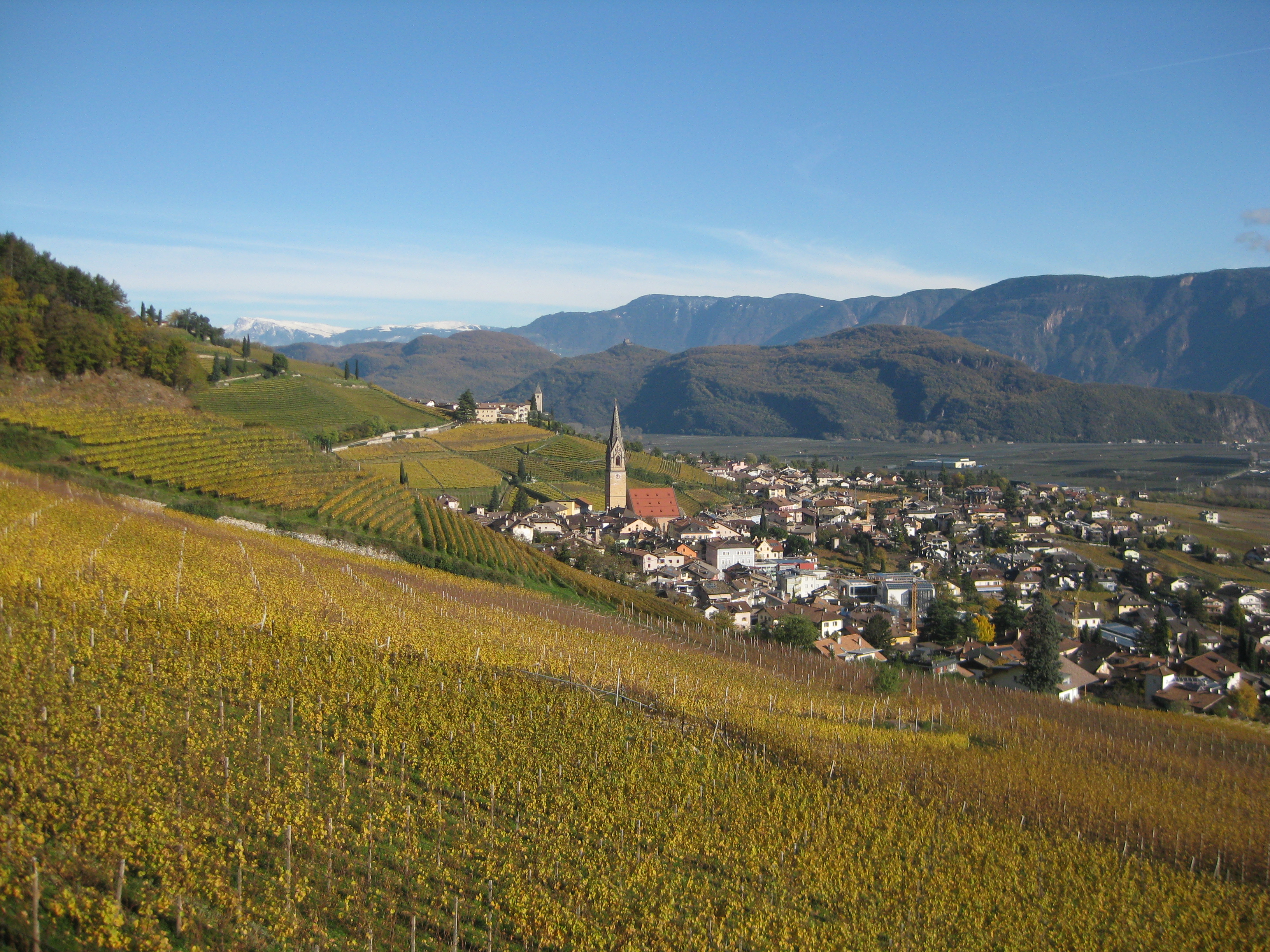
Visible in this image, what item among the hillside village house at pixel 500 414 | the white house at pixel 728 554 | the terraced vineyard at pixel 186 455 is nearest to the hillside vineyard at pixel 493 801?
the terraced vineyard at pixel 186 455

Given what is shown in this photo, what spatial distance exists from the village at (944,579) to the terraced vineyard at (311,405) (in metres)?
13.2

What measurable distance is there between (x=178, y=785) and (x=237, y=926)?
1.84 m

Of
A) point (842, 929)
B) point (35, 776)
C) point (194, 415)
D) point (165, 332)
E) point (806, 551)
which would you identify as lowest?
point (806, 551)

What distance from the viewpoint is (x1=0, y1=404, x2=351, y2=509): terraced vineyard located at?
2825cm

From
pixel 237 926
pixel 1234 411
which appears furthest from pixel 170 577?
pixel 1234 411

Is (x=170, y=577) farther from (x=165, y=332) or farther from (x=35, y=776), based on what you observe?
(x=165, y=332)

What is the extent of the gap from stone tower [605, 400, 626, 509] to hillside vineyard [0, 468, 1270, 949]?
156 feet

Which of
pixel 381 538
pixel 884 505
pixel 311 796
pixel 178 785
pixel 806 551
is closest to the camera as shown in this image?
pixel 178 785

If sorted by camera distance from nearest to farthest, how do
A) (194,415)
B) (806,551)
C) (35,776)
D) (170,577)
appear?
(35,776), (170,577), (194,415), (806,551)

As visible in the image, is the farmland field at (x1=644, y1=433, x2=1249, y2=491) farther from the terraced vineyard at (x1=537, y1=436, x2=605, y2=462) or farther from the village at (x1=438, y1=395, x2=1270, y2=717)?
the terraced vineyard at (x1=537, y1=436, x2=605, y2=462)

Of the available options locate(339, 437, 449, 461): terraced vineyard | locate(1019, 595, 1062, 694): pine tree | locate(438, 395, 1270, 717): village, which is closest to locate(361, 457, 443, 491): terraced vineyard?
locate(339, 437, 449, 461): terraced vineyard

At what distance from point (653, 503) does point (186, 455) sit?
40.1 metres

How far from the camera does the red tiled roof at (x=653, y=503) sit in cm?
6506

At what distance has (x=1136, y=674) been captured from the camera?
3072 centimetres
